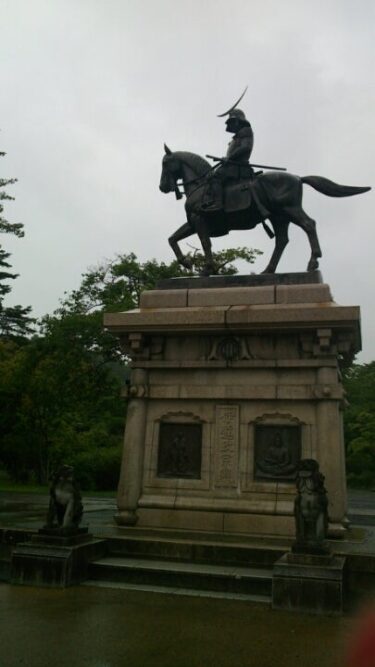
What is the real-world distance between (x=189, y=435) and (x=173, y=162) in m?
5.31

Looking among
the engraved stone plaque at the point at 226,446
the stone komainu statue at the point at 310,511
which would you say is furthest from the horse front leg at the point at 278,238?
the stone komainu statue at the point at 310,511

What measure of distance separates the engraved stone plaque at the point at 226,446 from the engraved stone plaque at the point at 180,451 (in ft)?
1.07

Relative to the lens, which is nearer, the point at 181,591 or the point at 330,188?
the point at 181,591

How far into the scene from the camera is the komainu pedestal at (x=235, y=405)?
9.39 metres

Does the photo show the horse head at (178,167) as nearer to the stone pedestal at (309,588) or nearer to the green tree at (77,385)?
the stone pedestal at (309,588)

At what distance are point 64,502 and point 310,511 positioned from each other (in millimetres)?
3158

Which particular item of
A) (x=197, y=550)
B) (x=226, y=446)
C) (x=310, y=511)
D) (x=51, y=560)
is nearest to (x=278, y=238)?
(x=226, y=446)

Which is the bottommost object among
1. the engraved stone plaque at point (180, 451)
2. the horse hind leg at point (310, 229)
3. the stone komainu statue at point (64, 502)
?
the stone komainu statue at point (64, 502)

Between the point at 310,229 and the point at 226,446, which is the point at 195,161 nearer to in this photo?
the point at 310,229

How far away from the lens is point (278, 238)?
1149 centimetres

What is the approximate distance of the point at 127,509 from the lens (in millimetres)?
9906

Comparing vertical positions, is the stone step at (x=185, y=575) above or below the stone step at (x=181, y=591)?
above

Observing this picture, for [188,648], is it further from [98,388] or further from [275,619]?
[98,388]

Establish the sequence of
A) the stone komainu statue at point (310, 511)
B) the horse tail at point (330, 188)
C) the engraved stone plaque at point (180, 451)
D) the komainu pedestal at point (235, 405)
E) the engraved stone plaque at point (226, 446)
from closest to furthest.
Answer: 1. the stone komainu statue at point (310, 511)
2. the komainu pedestal at point (235, 405)
3. the engraved stone plaque at point (226, 446)
4. the engraved stone plaque at point (180, 451)
5. the horse tail at point (330, 188)
